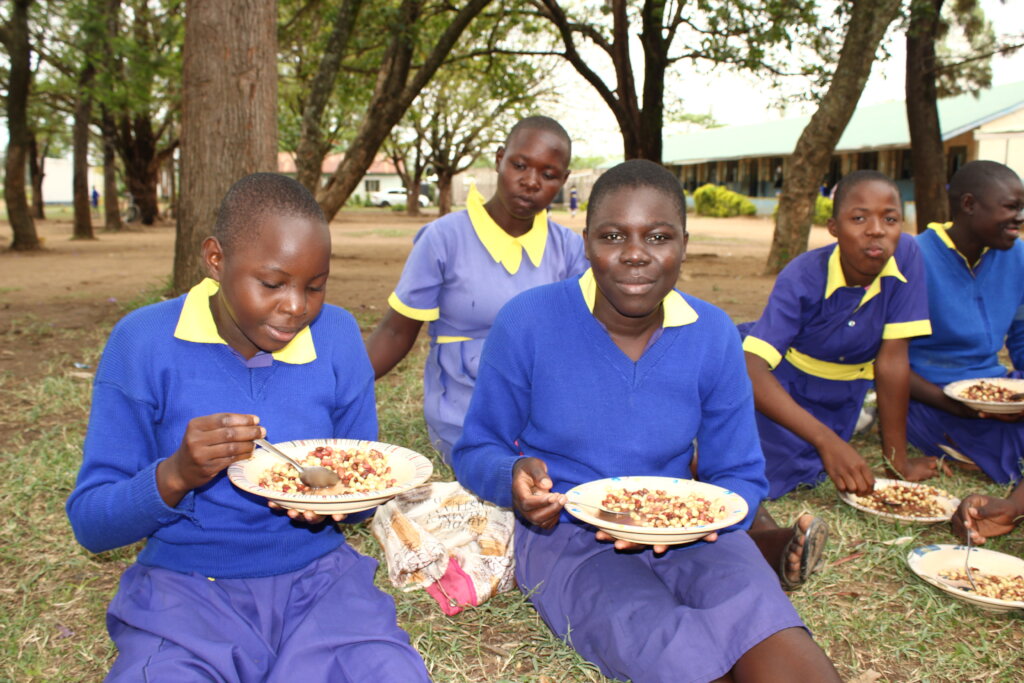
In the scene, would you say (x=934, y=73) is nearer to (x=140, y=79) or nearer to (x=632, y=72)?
(x=632, y=72)

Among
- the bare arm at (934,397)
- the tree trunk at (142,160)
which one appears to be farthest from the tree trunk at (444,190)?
the bare arm at (934,397)

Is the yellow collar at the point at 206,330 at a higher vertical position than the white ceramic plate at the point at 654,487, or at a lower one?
higher

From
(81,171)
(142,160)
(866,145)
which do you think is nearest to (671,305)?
(81,171)

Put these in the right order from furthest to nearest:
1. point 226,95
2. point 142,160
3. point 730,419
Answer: point 142,160 → point 226,95 → point 730,419

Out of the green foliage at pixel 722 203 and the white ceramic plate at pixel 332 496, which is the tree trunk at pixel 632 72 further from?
the green foliage at pixel 722 203

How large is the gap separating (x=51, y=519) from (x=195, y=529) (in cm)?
153

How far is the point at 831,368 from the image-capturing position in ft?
12.0

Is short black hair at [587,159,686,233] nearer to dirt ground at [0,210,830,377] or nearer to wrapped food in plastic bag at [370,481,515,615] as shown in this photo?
wrapped food in plastic bag at [370,481,515,615]

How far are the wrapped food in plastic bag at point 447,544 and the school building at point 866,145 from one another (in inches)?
478

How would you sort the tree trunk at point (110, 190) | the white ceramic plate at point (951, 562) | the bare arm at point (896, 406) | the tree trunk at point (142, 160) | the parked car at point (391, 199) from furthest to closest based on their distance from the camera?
the parked car at point (391, 199), the tree trunk at point (142, 160), the tree trunk at point (110, 190), the bare arm at point (896, 406), the white ceramic plate at point (951, 562)

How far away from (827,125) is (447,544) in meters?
7.61

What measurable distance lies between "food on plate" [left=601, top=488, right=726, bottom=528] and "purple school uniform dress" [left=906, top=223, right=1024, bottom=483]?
7.98ft

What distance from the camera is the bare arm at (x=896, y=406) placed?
3.51 metres

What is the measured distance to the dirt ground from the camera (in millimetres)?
7148
